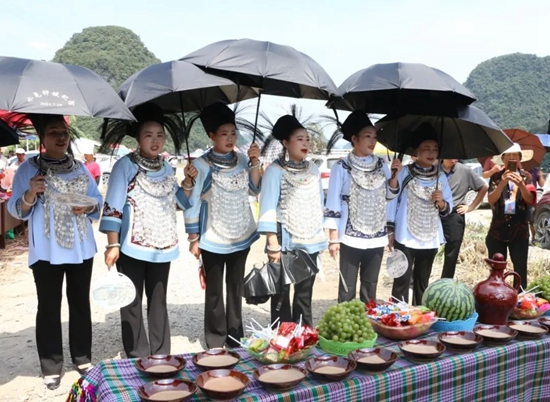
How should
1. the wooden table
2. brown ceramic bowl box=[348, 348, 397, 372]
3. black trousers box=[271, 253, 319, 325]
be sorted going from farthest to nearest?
the wooden table < black trousers box=[271, 253, 319, 325] < brown ceramic bowl box=[348, 348, 397, 372]

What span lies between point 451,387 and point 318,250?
1651 mm

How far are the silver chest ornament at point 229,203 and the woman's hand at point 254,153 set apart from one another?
10cm

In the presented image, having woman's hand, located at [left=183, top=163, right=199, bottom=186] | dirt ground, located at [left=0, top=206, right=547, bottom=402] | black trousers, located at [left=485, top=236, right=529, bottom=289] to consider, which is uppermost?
woman's hand, located at [left=183, top=163, right=199, bottom=186]

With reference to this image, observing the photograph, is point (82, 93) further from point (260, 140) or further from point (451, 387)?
point (451, 387)

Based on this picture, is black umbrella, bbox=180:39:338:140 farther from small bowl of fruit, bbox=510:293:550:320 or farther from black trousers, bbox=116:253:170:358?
small bowl of fruit, bbox=510:293:550:320

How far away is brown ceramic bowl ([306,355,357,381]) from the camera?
2.00m

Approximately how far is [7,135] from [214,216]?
1.49 meters

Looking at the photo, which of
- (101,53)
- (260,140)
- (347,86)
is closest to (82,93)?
(260,140)

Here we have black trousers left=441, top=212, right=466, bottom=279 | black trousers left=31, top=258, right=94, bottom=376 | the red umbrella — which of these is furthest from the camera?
black trousers left=441, top=212, right=466, bottom=279

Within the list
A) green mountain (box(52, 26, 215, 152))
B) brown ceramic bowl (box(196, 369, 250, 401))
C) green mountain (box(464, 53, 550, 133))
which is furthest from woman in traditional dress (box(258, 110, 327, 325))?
green mountain (box(52, 26, 215, 152))

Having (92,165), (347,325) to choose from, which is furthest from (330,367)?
(92,165)

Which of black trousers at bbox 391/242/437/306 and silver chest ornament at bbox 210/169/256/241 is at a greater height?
silver chest ornament at bbox 210/169/256/241

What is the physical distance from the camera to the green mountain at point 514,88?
59.1m

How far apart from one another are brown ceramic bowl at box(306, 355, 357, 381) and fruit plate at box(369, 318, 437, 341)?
42 centimetres
